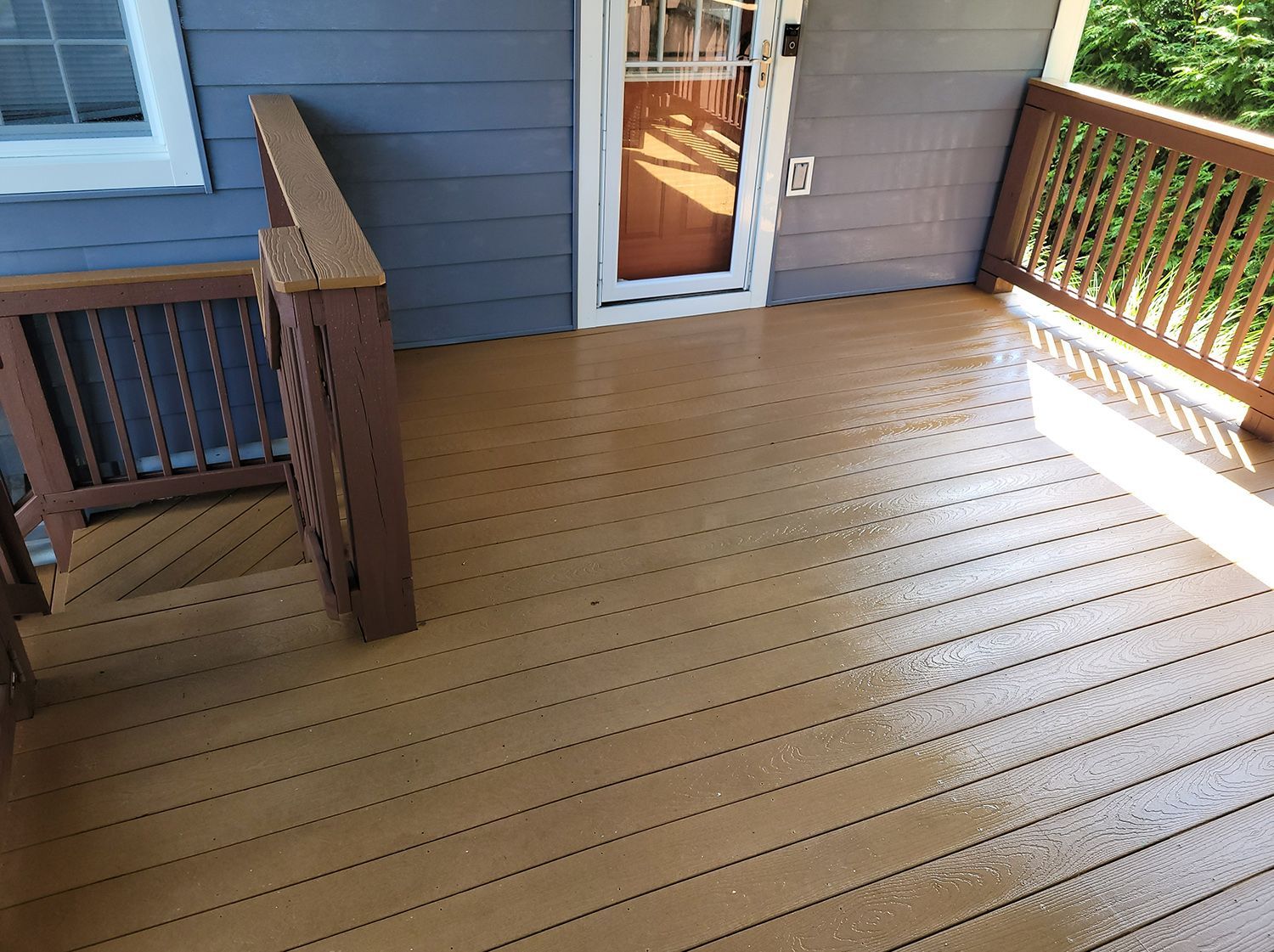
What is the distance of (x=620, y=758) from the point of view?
195 cm

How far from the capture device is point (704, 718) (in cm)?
206

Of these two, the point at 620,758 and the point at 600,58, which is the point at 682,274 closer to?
the point at 600,58

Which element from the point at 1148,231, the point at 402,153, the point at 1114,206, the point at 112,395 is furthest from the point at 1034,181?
the point at 112,395

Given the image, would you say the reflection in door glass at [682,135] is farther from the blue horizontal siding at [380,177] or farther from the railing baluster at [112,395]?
the railing baluster at [112,395]

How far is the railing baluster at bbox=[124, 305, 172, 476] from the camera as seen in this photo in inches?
120

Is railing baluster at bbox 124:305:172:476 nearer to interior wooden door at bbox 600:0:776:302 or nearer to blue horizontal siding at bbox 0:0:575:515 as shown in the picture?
blue horizontal siding at bbox 0:0:575:515

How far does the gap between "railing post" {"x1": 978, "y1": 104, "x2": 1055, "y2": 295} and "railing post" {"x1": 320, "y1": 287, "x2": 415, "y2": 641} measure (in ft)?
10.9

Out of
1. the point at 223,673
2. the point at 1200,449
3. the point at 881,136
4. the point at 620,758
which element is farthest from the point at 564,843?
the point at 881,136

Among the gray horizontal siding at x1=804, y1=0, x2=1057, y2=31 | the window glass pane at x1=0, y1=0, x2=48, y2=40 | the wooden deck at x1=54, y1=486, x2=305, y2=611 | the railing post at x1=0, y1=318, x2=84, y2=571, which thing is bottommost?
the wooden deck at x1=54, y1=486, x2=305, y2=611

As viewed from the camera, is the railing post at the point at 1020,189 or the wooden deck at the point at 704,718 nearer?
the wooden deck at the point at 704,718

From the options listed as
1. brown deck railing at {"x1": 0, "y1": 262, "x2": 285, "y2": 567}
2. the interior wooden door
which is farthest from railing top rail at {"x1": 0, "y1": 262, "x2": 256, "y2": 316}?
the interior wooden door

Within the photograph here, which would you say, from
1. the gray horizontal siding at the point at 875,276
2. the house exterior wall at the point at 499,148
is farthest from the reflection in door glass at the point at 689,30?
the gray horizontal siding at the point at 875,276

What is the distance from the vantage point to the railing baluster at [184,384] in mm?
3105

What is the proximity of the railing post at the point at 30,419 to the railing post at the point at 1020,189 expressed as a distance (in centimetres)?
391
